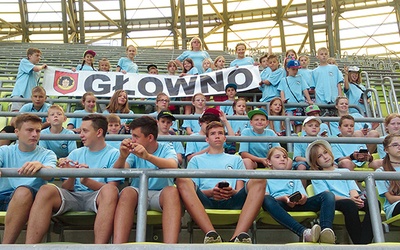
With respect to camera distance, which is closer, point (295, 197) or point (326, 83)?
point (295, 197)

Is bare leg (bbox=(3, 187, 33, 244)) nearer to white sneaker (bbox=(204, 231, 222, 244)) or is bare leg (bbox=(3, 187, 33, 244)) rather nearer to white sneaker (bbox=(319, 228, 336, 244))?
white sneaker (bbox=(204, 231, 222, 244))

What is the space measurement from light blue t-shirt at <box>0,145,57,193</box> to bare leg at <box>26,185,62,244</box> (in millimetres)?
310

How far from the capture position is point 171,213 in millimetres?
2838

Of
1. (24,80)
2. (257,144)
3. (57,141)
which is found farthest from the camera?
(24,80)

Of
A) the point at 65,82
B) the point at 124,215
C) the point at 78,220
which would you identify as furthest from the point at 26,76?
the point at 124,215

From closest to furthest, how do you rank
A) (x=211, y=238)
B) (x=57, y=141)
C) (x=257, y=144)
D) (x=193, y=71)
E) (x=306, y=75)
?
(x=211, y=238) < (x=57, y=141) < (x=257, y=144) < (x=306, y=75) < (x=193, y=71)

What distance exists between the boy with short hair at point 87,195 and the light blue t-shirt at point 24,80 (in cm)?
321

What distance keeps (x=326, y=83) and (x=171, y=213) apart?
445 centimetres

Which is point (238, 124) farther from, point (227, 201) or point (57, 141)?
point (227, 201)

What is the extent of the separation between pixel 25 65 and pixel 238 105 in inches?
113

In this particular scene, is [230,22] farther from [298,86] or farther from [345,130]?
[345,130]

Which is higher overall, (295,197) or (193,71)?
(193,71)

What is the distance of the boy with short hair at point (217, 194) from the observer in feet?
9.32

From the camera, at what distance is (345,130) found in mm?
4746
